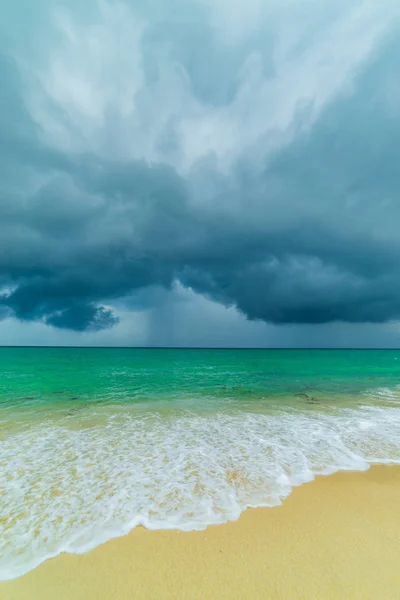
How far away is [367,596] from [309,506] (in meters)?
2.20

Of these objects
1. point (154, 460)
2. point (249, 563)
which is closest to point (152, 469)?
point (154, 460)

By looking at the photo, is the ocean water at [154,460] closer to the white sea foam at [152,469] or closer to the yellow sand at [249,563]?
the white sea foam at [152,469]

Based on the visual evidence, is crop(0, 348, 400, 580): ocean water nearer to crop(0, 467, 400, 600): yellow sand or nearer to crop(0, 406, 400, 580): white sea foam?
crop(0, 406, 400, 580): white sea foam

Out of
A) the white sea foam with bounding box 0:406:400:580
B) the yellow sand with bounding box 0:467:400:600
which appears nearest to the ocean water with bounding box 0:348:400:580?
the white sea foam with bounding box 0:406:400:580

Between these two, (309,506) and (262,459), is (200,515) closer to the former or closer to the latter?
(309,506)

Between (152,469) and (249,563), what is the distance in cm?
412

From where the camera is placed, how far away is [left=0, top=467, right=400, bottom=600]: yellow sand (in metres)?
3.67

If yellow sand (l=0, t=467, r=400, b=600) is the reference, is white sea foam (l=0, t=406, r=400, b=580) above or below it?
below

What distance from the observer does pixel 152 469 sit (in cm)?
755

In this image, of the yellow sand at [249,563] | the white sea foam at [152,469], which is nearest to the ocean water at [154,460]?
the white sea foam at [152,469]

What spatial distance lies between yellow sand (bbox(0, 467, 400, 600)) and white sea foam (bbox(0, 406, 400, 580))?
370 millimetres

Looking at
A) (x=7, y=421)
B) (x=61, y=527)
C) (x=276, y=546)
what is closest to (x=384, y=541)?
(x=276, y=546)

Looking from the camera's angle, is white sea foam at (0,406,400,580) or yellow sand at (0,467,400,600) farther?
white sea foam at (0,406,400,580)

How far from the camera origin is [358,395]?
20703 millimetres
